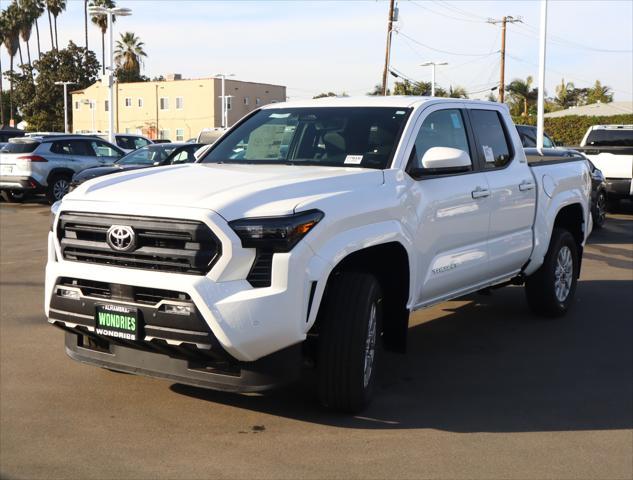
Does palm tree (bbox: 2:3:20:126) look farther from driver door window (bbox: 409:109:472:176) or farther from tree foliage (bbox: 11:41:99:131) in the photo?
driver door window (bbox: 409:109:472:176)

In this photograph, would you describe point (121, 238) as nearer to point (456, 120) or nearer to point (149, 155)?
point (456, 120)

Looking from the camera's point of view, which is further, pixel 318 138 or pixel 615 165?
pixel 615 165

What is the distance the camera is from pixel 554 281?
7.91 m

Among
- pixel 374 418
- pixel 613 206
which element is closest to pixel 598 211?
pixel 613 206

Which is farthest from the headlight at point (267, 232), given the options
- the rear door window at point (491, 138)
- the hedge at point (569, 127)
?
the hedge at point (569, 127)

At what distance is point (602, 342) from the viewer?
7184 mm

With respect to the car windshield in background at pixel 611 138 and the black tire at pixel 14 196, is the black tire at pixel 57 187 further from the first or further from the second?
the car windshield in background at pixel 611 138

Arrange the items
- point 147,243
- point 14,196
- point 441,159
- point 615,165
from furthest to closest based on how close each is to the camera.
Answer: point 14,196 < point 615,165 < point 441,159 < point 147,243

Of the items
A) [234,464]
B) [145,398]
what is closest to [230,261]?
[234,464]

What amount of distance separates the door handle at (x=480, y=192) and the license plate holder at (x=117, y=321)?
9.41 ft

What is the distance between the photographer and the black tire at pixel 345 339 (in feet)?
15.7

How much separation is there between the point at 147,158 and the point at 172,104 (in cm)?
5573

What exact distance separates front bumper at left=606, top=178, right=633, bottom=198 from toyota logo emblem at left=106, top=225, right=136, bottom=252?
14.7 metres

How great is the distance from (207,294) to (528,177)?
3822 millimetres
